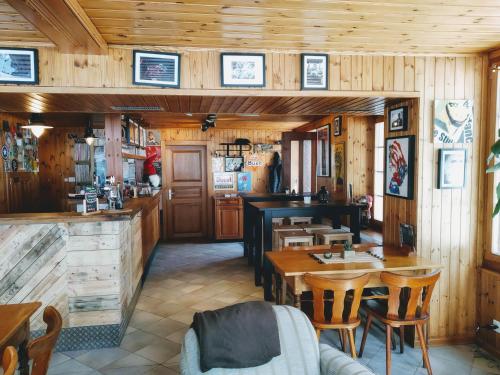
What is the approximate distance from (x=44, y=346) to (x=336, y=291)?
6.31 ft

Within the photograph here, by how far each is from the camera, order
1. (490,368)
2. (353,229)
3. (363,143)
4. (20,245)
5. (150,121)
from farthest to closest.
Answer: (150,121) < (363,143) < (353,229) < (20,245) < (490,368)

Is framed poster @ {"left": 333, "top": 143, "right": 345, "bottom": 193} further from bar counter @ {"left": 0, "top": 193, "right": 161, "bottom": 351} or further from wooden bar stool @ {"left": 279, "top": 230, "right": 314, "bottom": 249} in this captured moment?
bar counter @ {"left": 0, "top": 193, "right": 161, "bottom": 351}

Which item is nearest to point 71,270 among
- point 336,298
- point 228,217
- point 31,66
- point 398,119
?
point 31,66

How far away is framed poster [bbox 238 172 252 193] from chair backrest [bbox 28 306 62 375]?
275 inches

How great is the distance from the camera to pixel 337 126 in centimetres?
712

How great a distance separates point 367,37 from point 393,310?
2183mm

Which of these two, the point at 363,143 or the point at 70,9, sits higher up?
the point at 70,9

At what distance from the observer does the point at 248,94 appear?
3330mm

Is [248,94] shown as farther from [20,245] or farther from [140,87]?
[20,245]

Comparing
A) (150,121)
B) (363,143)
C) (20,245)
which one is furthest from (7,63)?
(363,143)

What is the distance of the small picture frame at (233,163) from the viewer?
8.70 meters

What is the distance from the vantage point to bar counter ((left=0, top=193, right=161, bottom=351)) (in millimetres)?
3457

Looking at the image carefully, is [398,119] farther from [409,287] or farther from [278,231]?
[278,231]

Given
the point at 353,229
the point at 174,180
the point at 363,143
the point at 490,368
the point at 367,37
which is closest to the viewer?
the point at 367,37
